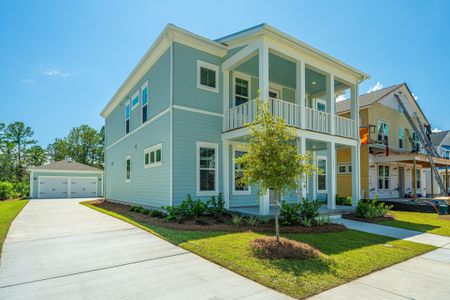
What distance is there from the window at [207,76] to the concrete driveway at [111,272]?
6.62 meters

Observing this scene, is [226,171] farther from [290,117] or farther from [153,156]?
[153,156]

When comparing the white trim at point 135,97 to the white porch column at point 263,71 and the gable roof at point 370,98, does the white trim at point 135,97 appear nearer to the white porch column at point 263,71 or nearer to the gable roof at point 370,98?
the white porch column at point 263,71

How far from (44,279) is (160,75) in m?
9.03

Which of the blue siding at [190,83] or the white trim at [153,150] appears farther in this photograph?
the white trim at [153,150]

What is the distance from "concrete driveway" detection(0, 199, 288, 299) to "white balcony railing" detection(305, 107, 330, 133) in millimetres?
7602

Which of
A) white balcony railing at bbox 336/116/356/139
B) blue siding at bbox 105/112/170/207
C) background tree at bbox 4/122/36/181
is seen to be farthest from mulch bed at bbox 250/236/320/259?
background tree at bbox 4/122/36/181

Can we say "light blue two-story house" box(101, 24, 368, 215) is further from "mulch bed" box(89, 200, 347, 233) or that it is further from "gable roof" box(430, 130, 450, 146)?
"gable roof" box(430, 130, 450, 146)

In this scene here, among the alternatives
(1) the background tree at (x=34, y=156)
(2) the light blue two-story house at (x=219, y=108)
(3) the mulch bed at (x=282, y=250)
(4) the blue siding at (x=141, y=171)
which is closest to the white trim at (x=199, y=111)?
(2) the light blue two-story house at (x=219, y=108)

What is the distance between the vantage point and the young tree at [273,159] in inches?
231

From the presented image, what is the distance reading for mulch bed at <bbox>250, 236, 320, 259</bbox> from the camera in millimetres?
5395

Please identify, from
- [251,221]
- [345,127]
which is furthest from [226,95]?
[345,127]

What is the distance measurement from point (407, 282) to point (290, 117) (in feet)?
22.3

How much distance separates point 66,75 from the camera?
28594mm

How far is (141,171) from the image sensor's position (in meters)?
13.5
